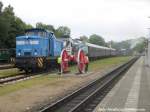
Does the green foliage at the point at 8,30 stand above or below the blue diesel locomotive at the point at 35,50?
A: above

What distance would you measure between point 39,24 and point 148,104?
390 ft

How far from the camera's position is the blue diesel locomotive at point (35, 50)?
3388 cm

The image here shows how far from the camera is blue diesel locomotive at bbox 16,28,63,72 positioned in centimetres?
3388

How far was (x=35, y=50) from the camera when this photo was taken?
35406 mm

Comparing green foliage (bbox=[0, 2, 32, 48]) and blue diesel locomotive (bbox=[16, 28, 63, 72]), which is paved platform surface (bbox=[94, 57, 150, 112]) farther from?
green foliage (bbox=[0, 2, 32, 48])

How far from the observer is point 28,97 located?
1847 centimetres

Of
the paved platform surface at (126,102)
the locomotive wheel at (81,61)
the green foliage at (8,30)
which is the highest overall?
the green foliage at (8,30)

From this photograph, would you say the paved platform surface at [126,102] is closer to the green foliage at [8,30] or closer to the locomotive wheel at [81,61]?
the locomotive wheel at [81,61]

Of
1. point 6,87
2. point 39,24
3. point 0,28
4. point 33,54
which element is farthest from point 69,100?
point 39,24

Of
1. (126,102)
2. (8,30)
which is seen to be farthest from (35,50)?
(8,30)

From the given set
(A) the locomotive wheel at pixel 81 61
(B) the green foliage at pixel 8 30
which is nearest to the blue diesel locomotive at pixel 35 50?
(A) the locomotive wheel at pixel 81 61

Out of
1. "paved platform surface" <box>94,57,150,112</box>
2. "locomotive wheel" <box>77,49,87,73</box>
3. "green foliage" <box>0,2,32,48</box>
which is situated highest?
"green foliage" <box>0,2,32,48</box>

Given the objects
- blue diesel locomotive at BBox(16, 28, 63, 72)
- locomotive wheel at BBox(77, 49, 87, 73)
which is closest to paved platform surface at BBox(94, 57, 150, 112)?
locomotive wheel at BBox(77, 49, 87, 73)

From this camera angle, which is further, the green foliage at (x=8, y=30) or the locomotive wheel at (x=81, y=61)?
the green foliage at (x=8, y=30)
